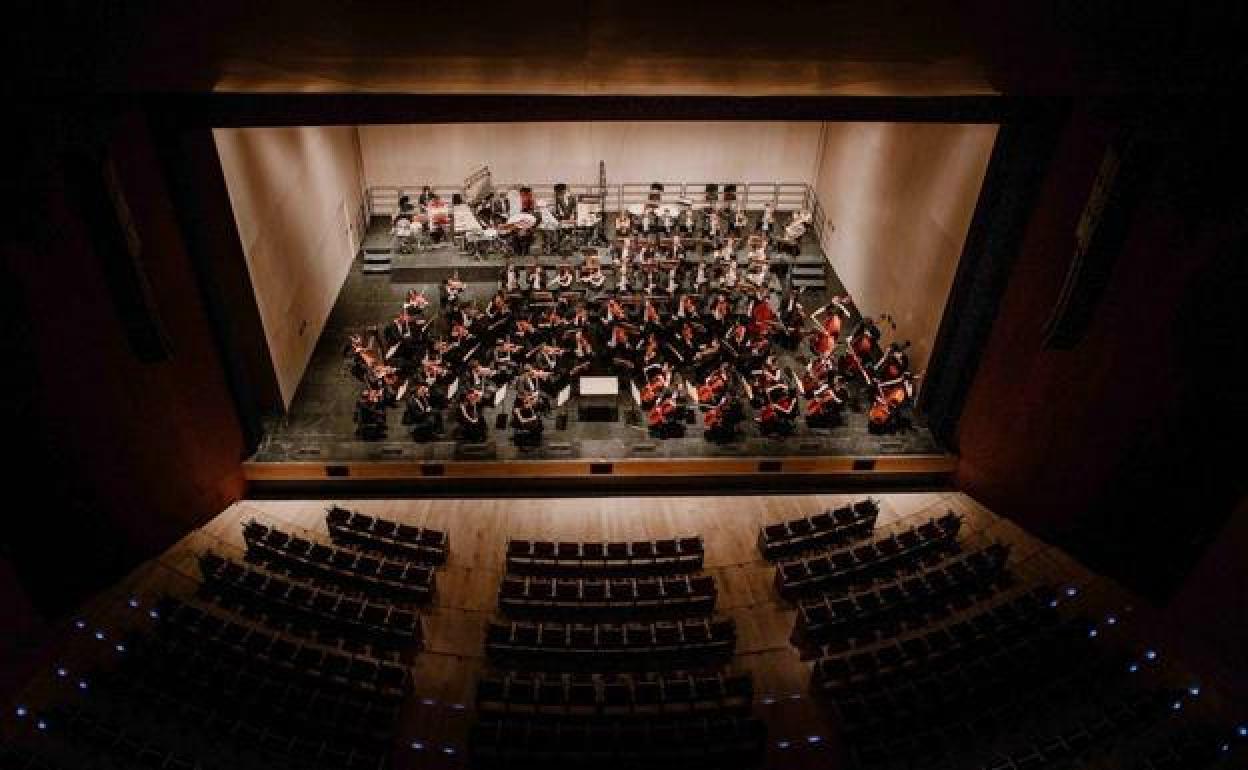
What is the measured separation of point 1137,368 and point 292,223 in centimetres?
1018

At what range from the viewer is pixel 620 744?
6.98 meters

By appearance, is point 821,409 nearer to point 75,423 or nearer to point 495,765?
point 495,765

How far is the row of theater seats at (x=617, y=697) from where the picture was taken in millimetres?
7320

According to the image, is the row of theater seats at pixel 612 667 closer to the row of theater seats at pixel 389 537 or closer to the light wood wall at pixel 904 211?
the row of theater seats at pixel 389 537

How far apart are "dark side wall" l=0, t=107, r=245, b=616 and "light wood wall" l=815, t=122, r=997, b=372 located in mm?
8706

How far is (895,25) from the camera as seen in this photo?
176 inches

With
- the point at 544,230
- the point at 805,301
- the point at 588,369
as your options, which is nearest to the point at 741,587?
the point at 588,369

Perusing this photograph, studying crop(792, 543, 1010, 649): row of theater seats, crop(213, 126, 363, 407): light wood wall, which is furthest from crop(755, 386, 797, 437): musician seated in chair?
crop(213, 126, 363, 407): light wood wall

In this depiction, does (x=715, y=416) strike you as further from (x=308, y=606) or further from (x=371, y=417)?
(x=308, y=606)

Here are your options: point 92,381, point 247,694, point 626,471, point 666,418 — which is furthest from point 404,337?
point 247,694

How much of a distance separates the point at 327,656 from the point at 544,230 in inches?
343

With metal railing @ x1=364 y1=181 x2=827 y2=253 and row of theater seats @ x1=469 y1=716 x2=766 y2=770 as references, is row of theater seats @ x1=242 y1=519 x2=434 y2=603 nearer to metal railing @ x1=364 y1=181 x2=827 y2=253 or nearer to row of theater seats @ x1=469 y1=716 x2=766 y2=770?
row of theater seats @ x1=469 y1=716 x2=766 y2=770

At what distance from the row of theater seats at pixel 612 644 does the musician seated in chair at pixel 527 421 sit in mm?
2717

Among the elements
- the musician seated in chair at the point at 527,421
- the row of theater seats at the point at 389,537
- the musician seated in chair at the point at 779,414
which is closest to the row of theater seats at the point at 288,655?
the row of theater seats at the point at 389,537
